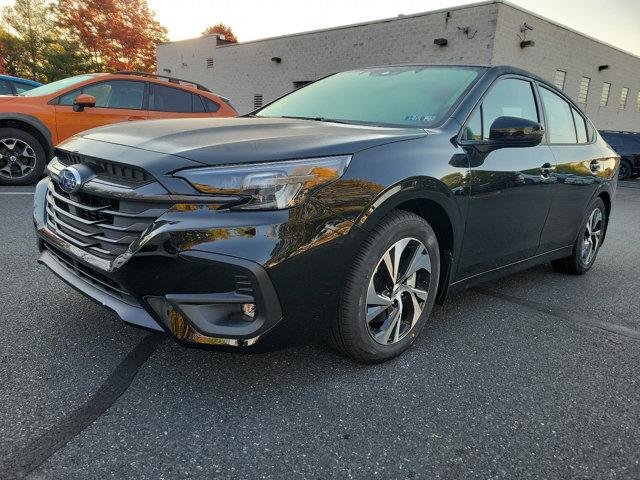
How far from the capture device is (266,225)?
189cm

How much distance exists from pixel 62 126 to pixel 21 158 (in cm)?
75

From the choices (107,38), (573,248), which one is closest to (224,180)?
(573,248)

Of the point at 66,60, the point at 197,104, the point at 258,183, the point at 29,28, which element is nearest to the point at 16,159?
the point at 197,104

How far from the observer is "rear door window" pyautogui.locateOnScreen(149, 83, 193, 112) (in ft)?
24.4

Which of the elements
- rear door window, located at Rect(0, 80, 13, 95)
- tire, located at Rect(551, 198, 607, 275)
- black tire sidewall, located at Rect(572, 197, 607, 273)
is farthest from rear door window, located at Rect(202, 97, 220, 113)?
black tire sidewall, located at Rect(572, 197, 607, 273)

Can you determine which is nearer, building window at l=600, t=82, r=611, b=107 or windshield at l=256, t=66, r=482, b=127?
windshield at l=256, t=66, r=482, b=127

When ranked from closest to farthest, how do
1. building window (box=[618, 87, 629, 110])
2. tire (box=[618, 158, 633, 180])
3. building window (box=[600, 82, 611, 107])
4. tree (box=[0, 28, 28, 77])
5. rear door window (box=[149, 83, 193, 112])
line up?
rear door window (box=[149, 83, 193, 112]), tire (box=[618, 158, 633, 180]), building window (box=[600, 82, 611, 107]), building window (box=[618, 87, 629, 110]), tree (box=[0, 28, 28, 77])

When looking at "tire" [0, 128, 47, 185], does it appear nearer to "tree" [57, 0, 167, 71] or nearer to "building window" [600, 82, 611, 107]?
"building window" [600, 82, 611, 107]

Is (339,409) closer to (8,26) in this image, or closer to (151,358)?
(151,358)

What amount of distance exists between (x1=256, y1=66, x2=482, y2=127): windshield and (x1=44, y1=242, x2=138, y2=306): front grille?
1594mm

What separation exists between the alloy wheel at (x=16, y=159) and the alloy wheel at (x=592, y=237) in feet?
23.0

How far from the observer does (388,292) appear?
2443 mm

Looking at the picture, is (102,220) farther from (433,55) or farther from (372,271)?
(433,55)

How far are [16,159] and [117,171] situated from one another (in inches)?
238
